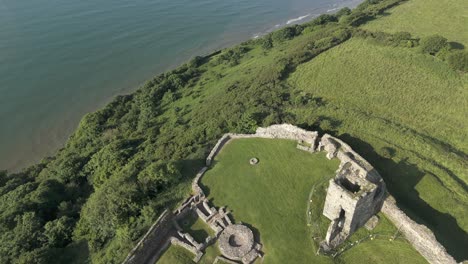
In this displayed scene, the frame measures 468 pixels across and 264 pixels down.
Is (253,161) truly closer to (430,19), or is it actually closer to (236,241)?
(236,241)

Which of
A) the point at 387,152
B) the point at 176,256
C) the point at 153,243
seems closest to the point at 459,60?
the point at 387,152

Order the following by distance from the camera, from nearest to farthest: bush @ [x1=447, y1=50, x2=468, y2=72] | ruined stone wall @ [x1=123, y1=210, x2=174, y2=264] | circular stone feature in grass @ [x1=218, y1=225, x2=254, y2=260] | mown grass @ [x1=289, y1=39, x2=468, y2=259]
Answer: circular stone feature in grass @ [x1=218, y1=225, x2=254, y2=260], ruined stone wall @ [x1=123, y1=210, x2=174, y2=264], mown grass @ [x1=289, y1=39, x2=468, y2=259], bush @ [x1=447, y1=50, x2=468, y2=72]

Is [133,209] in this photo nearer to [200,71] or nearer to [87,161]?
[87,161]

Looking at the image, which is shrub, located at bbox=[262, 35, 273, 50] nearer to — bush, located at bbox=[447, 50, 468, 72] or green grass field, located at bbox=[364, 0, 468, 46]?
green grass field, located at bbox=[364, 0, 468, 46]

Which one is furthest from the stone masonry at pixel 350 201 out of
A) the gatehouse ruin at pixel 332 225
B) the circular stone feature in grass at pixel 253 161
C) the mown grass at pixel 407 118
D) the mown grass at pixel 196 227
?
the mown grass at pixel 196 227

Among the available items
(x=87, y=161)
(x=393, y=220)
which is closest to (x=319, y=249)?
(x=393, y=220)

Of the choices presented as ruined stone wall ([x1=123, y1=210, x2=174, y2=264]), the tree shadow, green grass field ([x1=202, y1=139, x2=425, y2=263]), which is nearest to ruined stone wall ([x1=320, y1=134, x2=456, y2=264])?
green grass field ([x1=202, y1=139, x2=425, y2=263])
